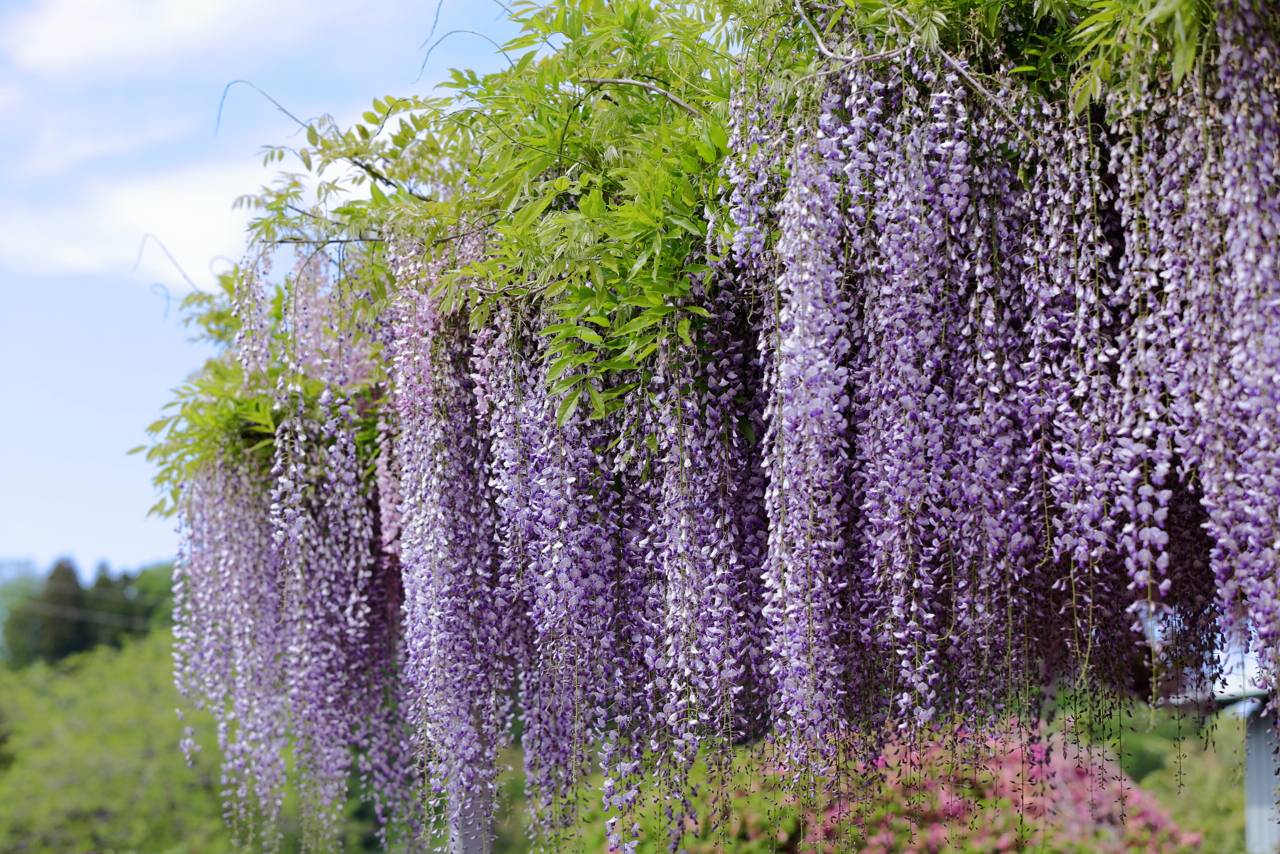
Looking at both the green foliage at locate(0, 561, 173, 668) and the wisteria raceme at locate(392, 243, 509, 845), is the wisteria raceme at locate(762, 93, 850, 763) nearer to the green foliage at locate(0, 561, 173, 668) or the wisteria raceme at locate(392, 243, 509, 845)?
the wisteria raceme at locate(392, 243, 509, 845)

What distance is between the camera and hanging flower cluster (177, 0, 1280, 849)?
6.50 ft

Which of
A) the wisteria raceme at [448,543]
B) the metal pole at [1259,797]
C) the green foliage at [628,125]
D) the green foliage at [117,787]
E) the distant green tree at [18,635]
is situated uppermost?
the green foliage at [628,125]

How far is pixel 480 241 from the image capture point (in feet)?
9.53

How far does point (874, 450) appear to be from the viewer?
2.32 metres

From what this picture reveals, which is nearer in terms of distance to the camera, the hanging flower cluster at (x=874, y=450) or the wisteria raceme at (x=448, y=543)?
the hanging flower cluster at (x=874, y=450)

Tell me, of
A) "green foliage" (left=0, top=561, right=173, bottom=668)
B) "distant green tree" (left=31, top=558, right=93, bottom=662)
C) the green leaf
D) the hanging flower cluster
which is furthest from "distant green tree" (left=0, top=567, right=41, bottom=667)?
the green leaf

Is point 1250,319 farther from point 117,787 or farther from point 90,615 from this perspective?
point 90,615

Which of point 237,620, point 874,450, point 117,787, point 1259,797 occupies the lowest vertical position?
point 117,787

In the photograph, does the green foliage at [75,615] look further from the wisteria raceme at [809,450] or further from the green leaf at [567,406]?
the wisteria raceme at [809,450]

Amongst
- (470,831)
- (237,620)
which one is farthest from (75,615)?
(470,831)

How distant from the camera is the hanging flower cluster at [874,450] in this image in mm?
1981

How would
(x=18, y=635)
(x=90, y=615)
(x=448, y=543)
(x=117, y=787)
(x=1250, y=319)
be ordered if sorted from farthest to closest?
(x=18, y=635), (x=90, y=615), (x=117, y=787), (x=448, y=543), (x=1250, y=319)

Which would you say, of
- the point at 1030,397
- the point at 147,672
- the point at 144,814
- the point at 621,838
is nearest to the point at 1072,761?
the point at 621,838

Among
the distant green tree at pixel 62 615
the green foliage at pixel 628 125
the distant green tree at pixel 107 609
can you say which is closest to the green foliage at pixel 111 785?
the distant green tree at pixel 107 609
